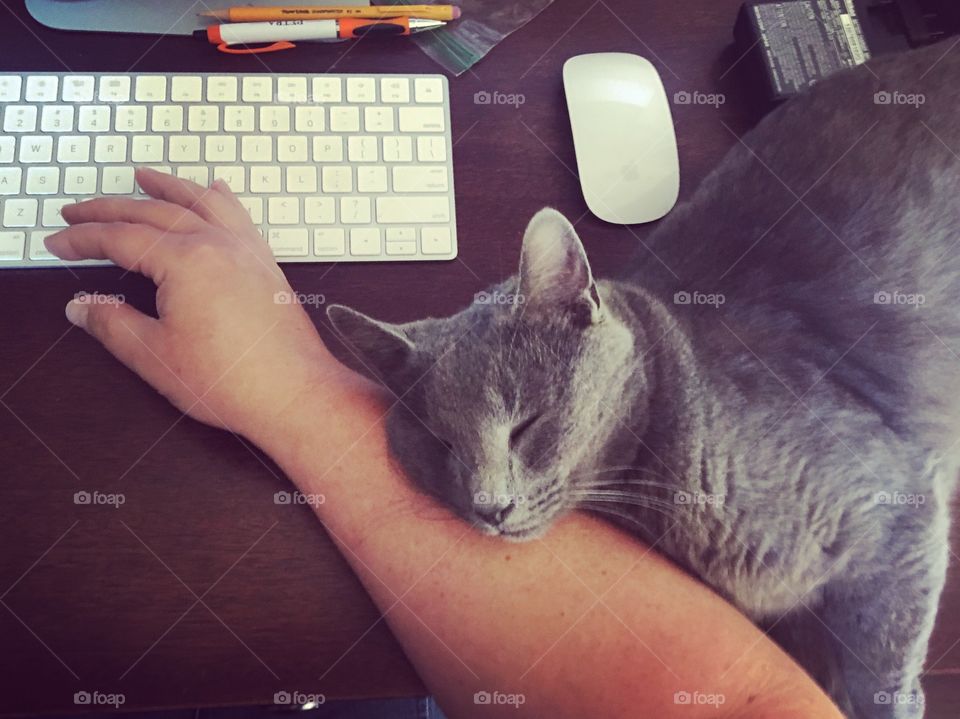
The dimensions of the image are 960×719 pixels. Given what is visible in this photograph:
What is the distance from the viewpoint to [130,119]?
717 mm

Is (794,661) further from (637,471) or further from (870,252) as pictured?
(870,252)

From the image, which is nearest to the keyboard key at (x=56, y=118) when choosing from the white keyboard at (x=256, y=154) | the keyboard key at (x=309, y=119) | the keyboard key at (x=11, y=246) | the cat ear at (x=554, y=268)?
the white keyboard at (x=256, y=154)

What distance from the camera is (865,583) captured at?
61 cm

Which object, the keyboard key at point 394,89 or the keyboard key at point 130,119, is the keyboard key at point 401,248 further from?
the keyboard key at point 130,119

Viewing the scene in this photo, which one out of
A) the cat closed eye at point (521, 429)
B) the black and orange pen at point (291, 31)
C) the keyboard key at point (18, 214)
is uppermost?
the black and orange pen at point (291, 31)

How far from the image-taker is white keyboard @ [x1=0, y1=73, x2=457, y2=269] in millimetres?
690

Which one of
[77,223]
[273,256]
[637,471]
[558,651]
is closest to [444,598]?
[558,651]

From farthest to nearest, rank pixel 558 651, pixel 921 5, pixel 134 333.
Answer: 1. pixel 921 5
2. pixel 134 333
3. pixel 558 651

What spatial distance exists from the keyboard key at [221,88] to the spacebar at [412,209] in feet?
0.62

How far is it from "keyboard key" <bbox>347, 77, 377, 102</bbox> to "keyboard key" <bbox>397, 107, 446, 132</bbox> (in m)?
0.03

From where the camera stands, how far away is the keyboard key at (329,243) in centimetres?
70

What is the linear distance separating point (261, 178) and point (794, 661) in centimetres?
63

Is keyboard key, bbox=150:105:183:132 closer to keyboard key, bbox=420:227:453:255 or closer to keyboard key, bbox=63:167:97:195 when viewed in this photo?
keyboard key, bbox=63:167:97:195

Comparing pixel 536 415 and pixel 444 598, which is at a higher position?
pixel 536 415
